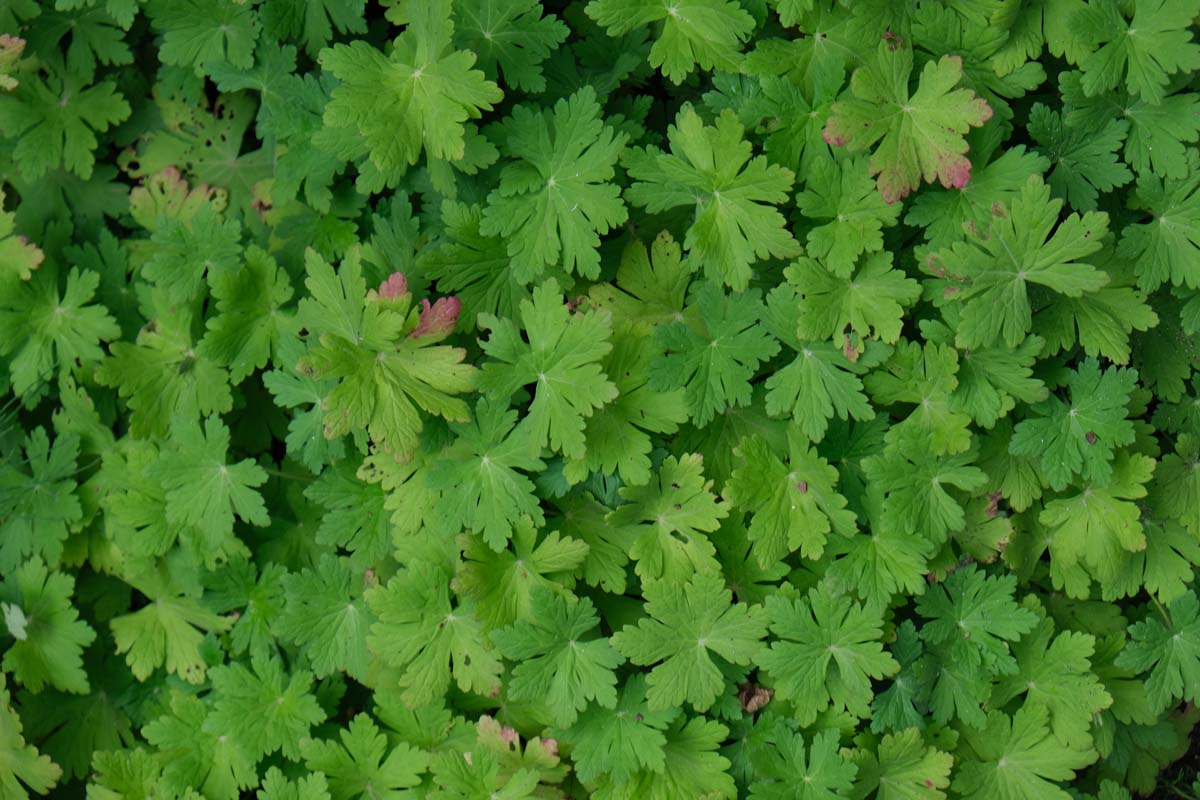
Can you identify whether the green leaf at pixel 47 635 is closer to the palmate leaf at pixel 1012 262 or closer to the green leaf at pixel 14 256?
the green leaf at pixel 14 256

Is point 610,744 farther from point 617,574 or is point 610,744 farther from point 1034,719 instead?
point 1034,719

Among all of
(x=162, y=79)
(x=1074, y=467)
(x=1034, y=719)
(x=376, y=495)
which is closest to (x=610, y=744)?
(x=376, y=495)

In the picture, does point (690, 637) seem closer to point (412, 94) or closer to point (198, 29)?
point (412, 94)

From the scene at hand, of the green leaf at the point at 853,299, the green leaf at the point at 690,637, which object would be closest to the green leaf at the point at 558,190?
the green leaf at the point at 853,299

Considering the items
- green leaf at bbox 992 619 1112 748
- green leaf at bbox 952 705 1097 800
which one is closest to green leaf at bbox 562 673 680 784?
green leaf at bbox 952 705 1097 800

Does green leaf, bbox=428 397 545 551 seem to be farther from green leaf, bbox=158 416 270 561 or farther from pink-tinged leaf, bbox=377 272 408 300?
green leaf, bbox=158 416 270 561
